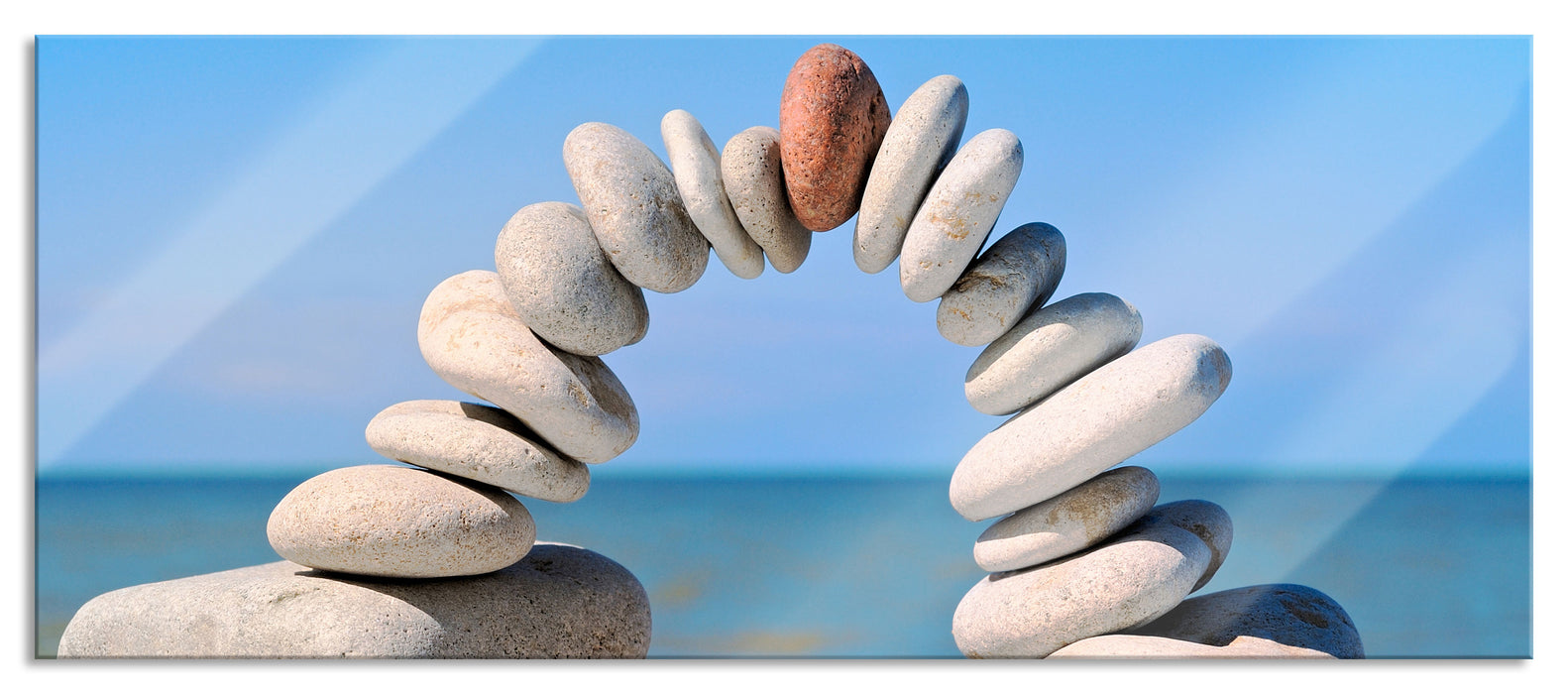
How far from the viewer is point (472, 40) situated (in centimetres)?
438

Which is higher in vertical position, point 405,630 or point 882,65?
point 882,65

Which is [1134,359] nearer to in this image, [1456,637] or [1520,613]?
[1520,613]

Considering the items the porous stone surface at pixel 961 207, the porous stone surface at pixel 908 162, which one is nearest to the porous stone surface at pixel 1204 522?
the porous stone surface at pixel 961 207

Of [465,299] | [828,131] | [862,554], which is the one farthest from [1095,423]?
[862,554]

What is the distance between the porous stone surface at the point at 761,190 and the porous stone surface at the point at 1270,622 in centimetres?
166

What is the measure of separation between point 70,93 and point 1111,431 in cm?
380

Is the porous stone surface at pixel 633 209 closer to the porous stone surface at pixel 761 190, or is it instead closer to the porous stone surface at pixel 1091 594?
the porous stone surface at pixel 761 190

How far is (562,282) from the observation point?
367 centimetres

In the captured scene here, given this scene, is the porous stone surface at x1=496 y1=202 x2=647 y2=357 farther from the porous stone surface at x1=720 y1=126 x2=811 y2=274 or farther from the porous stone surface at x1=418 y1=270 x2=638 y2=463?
the porous stone surface at x1=720 y1=126 x2=811 y2=274

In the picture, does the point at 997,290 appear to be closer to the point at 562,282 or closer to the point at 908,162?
the point at 908,162

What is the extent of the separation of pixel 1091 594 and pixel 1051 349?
0.75m
